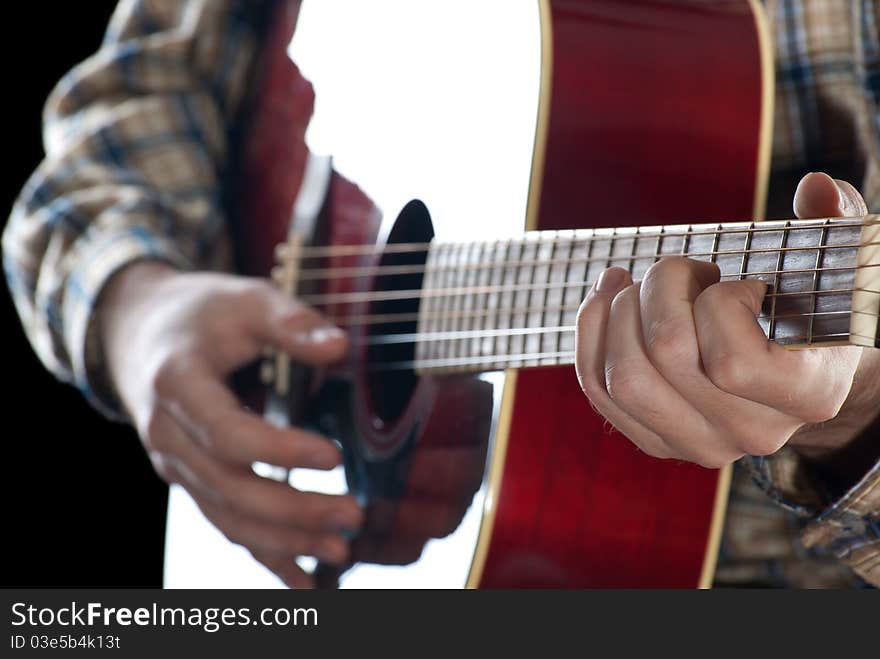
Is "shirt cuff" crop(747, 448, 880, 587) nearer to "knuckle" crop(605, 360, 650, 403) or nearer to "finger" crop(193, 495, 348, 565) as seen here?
"knuckle" crop(605, 360, 650, 403)

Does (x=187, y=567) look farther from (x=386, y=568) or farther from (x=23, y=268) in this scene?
(x=23, y=268)

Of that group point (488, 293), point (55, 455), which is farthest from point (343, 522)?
point (55, 455)

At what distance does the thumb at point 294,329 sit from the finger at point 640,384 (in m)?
0.35

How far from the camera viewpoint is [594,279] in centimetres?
52

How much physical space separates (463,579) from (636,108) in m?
0.34

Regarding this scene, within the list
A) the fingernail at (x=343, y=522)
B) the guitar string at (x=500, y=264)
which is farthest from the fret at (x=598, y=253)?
the fingernail at (x=343, y=522)

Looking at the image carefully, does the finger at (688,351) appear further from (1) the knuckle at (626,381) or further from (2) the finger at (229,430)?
(2) the finger at (229,430)

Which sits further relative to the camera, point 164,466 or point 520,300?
point 164,466

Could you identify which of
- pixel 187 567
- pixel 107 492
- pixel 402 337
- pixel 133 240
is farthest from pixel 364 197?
pixel 107 492

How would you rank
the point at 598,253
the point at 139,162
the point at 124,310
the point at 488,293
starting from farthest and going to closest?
1. the point at 139,162
2. the point at 124,310
3. the point at 488,293
4. the point at 598,253

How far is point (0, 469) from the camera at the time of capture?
1.20 meters

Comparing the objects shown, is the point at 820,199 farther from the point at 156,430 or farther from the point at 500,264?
the point at 156,430

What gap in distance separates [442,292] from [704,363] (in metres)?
0.28

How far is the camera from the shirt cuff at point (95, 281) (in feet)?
3.01
